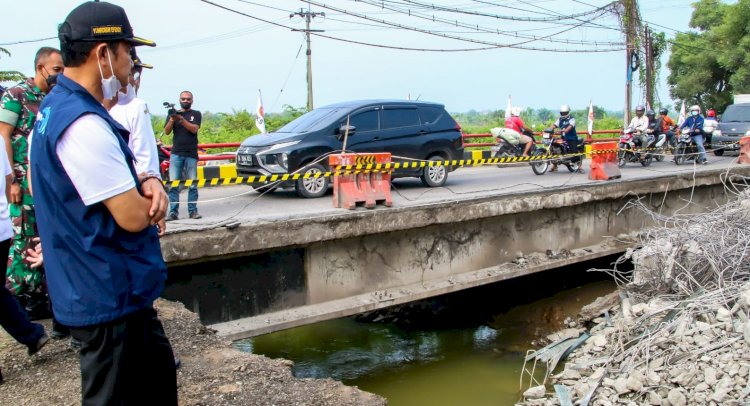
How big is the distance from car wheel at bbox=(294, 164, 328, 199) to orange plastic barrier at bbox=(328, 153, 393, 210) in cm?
189

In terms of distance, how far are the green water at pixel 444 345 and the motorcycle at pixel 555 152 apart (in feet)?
10.8

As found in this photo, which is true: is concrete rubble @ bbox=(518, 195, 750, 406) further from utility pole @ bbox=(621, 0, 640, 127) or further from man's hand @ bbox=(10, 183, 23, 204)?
utility pole @ bbox=(621, 0, 640, 127)

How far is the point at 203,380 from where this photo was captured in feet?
11.6

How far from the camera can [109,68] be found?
198 cm

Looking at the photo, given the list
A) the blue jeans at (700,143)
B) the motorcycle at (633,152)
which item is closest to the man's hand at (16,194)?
the motorcycle at (633,152)

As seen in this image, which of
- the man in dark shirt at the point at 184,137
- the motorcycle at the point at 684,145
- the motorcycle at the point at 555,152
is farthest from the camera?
the motorcycle at the point at 684,145

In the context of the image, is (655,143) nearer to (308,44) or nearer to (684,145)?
(684,145)

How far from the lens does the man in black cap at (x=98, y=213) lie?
179cm

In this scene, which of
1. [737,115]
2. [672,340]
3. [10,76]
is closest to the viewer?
[672,340]

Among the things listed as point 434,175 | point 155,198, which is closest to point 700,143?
point 434,175

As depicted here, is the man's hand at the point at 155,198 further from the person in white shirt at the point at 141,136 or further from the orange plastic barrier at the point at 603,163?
the orange plastic barrier at the point at 603,163

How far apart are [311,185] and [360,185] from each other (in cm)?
220

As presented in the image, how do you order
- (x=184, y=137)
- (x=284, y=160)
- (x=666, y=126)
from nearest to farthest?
(x=184, y=137) → (x=284, y=160) → (x=666, y=126)

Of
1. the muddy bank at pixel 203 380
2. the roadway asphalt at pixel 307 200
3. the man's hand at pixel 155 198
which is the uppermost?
the man's hand at pixel 155 198
